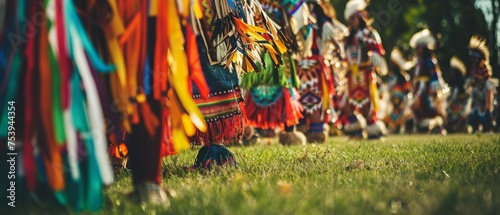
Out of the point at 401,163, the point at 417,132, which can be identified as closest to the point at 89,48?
the point at 401,163

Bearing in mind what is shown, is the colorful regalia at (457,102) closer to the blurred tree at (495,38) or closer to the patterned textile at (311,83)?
the blurred tree at (495,38)

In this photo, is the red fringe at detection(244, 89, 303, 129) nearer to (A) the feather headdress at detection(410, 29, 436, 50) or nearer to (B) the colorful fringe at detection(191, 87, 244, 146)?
(B) the colorful fringe at detection(191, 87, 244, 146)

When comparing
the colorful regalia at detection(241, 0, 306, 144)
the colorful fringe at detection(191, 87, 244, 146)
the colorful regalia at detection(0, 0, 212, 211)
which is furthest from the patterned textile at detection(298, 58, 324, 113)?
the colorful regalia at detection(0, 0, 212, 211)

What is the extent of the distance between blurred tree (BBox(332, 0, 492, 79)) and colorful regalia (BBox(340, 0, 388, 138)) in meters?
9.58

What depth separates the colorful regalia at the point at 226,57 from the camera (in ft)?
9.16

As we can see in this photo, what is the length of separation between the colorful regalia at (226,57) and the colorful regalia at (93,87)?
24.5 inches

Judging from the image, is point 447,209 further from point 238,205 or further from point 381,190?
point 238,205

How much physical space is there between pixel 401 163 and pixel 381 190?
1.06 meters

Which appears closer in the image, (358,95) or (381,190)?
(381,190)

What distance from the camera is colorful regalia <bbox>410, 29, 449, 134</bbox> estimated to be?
9211 millimetres

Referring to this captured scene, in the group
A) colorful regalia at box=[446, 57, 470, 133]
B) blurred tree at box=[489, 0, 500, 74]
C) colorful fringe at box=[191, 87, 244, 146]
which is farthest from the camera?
blurred tree at box=[489, 0, 500, 74]

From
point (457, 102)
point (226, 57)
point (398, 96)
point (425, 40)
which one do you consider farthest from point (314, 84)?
point (457, 102)

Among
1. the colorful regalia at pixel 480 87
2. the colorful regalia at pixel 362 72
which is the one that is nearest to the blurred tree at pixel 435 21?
the colorful regalia at pixel 480 87

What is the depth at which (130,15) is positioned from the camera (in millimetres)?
1991
